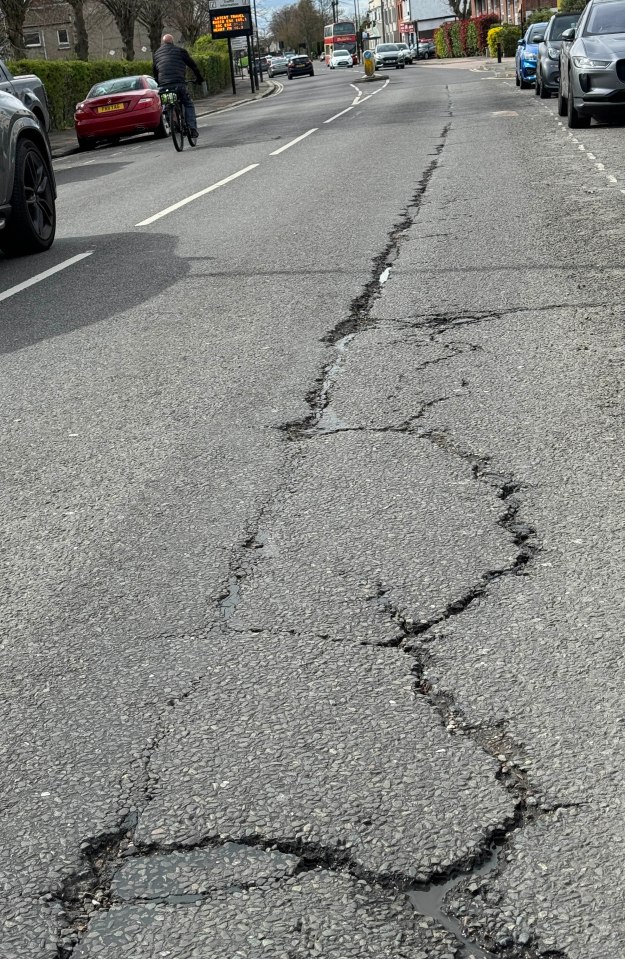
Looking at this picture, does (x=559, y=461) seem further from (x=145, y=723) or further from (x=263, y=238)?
(x=263, y=238)

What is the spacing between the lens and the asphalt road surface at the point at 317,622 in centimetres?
208

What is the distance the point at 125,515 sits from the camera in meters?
3.88

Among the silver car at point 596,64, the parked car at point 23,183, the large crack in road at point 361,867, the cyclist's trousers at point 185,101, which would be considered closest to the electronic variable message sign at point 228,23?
the cyclist's trousers at point 185,101

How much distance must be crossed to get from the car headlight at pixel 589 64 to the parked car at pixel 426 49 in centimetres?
7550

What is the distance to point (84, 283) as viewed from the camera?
26.8 ft

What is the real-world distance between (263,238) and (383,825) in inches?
312

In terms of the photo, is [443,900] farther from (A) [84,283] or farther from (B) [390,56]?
(B) [390,56]

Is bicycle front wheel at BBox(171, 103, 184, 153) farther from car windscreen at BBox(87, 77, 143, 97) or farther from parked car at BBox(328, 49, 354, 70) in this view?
parked car at BBox(328, 49, 354, 70)

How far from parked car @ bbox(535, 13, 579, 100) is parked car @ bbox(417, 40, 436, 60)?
66.1 meters

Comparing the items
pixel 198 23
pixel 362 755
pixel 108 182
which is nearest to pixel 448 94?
pixel 108 182

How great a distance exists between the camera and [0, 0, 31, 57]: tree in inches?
1558

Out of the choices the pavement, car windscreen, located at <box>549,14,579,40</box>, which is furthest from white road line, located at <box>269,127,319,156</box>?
car windscreen, located at <box>549,14,579,40</box>

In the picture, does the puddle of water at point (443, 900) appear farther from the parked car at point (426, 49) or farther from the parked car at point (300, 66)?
the parked car at point (426, 49)

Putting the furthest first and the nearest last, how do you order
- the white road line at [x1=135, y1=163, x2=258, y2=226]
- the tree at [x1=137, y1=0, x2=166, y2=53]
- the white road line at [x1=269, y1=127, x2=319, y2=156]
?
the tree at [x1=137, y1=0, x2=166, y2=53] → the white road line at [x1=269, y1=127, x2=319, y2=156] → the white road line at [x1=135, y1=163, x2=258, y2=226]
